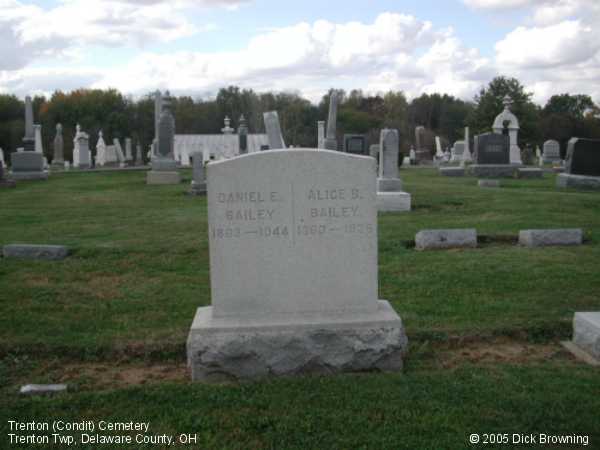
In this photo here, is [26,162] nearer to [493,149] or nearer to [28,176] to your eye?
[28,176]

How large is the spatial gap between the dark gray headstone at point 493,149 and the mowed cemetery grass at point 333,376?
1438 centimetres

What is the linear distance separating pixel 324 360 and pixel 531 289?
3218 mm

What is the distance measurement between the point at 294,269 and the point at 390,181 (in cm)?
971

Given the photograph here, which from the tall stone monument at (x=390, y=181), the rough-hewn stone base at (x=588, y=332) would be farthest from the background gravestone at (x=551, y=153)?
the rough-hewn stone base at (x=588, y=332)

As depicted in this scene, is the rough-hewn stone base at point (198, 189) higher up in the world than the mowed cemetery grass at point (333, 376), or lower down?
higher up

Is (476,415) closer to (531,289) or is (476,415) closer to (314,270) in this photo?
(314,270)

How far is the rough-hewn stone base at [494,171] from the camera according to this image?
24281 millimetres

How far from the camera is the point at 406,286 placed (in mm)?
7055

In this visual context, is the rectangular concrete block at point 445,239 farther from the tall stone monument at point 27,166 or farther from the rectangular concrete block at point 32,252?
the tall stone monument at point 27,166

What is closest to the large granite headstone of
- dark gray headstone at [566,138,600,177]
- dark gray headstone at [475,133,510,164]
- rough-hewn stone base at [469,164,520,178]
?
dark gray headstone at [566,138,600,177]

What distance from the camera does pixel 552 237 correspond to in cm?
909

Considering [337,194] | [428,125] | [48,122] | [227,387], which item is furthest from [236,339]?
[428,125]

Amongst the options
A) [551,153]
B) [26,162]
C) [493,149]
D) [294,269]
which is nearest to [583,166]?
[493,149]

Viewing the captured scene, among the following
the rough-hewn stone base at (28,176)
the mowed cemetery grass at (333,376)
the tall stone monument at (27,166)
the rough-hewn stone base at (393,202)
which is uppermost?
the tall stone monument at (27,166)
